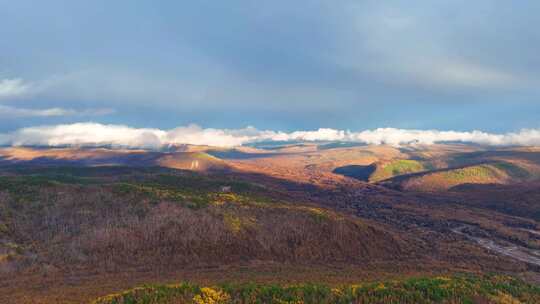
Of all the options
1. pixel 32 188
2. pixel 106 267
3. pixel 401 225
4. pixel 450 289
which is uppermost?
pixel 32 188

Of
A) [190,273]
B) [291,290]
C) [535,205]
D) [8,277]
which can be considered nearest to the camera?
[291,290]

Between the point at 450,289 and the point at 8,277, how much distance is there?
188 ft

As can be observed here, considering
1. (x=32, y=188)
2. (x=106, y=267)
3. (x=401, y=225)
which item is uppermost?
(x=32, y=188)

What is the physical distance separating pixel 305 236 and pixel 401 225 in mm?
48757

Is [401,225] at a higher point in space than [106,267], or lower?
lower

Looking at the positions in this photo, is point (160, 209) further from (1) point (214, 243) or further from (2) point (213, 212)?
(1) point (214, 243)

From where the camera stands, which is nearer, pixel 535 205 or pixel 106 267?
pixel 106 267

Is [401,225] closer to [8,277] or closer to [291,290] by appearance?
[291,290]

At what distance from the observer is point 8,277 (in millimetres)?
42500

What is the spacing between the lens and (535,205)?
125 meters

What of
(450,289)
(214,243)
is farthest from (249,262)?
(450,289)

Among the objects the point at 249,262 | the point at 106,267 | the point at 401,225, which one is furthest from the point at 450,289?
the point at 401,225

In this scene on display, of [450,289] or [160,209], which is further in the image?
[160,209]

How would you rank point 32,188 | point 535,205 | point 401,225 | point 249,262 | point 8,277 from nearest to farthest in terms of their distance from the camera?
1. point 8,277
2. point 249,262
3. point 32,188
4. point 401,225
5. point 535,205
